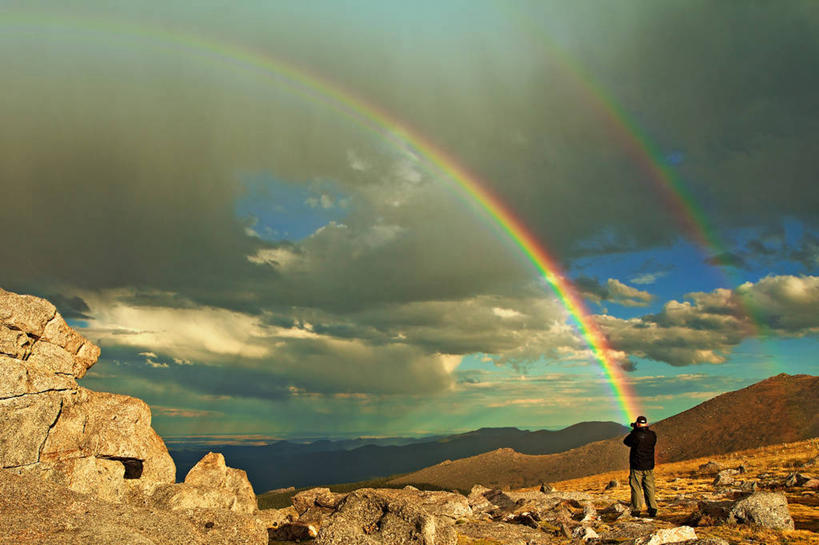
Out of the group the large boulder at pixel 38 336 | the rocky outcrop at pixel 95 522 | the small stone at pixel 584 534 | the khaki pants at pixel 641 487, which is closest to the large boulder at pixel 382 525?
the rocky outcrop at pixel 95 522

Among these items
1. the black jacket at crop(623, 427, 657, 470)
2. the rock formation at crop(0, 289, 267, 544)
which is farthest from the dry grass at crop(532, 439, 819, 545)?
the rock formation at crop(0, 289, 267, 544)

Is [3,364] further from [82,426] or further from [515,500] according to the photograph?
[515,500]

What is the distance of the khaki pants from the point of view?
93.8 feet

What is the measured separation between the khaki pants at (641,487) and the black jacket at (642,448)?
16.1 inches

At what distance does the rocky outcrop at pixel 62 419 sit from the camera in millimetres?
26094

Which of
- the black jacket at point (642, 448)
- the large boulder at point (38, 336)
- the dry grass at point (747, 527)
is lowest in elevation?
the dry grass at point (747, 527)

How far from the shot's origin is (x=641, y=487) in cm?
2977

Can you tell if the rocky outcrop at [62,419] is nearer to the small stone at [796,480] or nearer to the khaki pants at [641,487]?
the khaki pants at [641,487]

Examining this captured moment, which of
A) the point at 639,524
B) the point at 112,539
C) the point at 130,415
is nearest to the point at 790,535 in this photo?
the point at 639,524

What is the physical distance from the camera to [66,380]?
2989 centimetres

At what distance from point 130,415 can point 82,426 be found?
2569 millimetres

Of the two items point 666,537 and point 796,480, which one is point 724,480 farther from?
point 666,537

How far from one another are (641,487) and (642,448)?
2.69 m

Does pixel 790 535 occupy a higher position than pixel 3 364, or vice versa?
pixel 3 364
